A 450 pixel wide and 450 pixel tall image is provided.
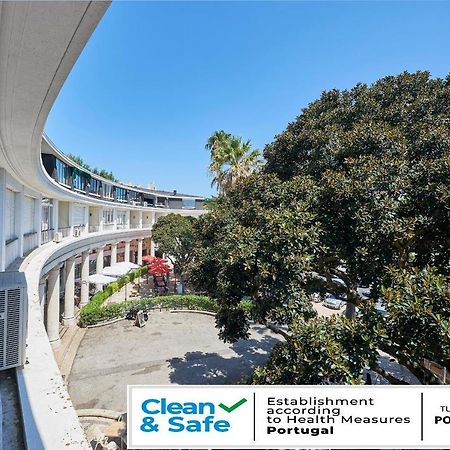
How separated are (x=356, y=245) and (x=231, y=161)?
1888 cm

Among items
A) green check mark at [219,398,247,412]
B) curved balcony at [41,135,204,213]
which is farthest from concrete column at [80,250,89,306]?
green check mark at [219,398,247,412]

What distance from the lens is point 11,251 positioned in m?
10.6

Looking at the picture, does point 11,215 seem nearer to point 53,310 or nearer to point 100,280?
point 53,310

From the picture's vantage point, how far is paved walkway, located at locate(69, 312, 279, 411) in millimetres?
11891

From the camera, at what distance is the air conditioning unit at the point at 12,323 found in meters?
4.31

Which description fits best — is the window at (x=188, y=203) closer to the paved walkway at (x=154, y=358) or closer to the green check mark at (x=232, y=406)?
the paved walkway at (x=154, y=358)

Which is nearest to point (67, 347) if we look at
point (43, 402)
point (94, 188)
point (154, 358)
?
point (154, 358)

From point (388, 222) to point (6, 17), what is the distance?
6.64 meters

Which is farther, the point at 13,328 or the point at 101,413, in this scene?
the point at 101,413

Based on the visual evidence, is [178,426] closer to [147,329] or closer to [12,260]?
[12,260]

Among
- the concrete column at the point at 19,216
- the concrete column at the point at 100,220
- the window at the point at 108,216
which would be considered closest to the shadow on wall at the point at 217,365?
the concrete column at the point at 19,216

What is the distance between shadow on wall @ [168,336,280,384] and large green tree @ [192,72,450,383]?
4.35 m

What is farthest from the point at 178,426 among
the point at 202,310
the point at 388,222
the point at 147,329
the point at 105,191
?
the point at 105,191

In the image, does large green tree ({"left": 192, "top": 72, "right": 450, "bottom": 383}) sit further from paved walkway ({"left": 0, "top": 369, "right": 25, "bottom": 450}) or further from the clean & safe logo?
paved walkway ({"left": 0, "top": 369, "right": 25, "bottom": 450})
